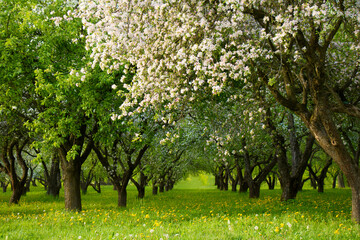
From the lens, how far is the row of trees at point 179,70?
7.36m

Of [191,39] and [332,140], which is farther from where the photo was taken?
[332,140]

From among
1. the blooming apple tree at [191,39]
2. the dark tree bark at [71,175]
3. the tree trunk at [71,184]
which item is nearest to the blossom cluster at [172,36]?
the blooming apple tree at [191,39]

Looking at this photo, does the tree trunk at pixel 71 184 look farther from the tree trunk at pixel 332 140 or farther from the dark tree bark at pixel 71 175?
the tree trunk at pixel 332 140

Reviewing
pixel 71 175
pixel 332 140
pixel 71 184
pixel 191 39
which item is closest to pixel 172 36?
pixel 191 39

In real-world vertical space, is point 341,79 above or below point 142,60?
above

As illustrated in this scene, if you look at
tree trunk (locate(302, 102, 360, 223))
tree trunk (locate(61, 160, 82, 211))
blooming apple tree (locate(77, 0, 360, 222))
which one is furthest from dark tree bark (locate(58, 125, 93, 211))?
tree trunk (locate(302, 102, 360, 223))

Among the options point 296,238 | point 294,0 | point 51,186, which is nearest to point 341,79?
point 294,0

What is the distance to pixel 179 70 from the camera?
26.4ft

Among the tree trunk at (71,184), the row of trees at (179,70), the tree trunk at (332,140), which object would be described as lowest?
the tree trunk at (71,184)

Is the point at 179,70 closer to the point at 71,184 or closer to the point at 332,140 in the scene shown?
the point at 332,140

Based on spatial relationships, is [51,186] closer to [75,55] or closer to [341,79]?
[75,55]

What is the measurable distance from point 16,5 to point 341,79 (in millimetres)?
13663

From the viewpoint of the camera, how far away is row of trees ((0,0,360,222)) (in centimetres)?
736

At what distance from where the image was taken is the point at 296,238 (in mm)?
6809
